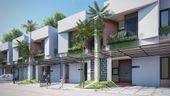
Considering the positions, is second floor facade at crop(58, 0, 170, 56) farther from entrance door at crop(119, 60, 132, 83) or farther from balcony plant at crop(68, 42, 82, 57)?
entrance door at crop(119, 60, 132, 83)


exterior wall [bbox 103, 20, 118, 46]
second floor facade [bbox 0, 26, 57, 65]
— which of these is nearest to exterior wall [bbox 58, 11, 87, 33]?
second floor facade [bbox 0, 26, 57, 65]

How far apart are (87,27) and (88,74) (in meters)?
6.79

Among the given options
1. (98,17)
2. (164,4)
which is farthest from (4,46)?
(164,4)

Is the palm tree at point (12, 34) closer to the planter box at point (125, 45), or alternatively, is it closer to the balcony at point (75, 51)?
the balcony at point (75, 51)

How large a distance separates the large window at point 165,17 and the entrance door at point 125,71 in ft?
21.9

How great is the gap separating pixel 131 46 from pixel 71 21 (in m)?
11.5

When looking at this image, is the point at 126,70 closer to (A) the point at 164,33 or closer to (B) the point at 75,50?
(B) the point at 75,50

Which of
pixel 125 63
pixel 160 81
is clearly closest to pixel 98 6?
pixel 125 63

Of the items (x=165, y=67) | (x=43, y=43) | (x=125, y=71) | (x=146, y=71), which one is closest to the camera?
(x=165, y=67)

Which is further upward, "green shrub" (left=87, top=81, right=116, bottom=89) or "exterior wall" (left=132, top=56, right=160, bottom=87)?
"exterior wall" (left=132, top=56, right=160, bottom=87)

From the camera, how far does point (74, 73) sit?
3522cm

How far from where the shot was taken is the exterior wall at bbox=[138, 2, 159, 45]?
2356 centimetres

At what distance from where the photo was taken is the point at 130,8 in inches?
1020

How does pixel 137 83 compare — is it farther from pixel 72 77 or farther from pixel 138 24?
pixel 72 77
